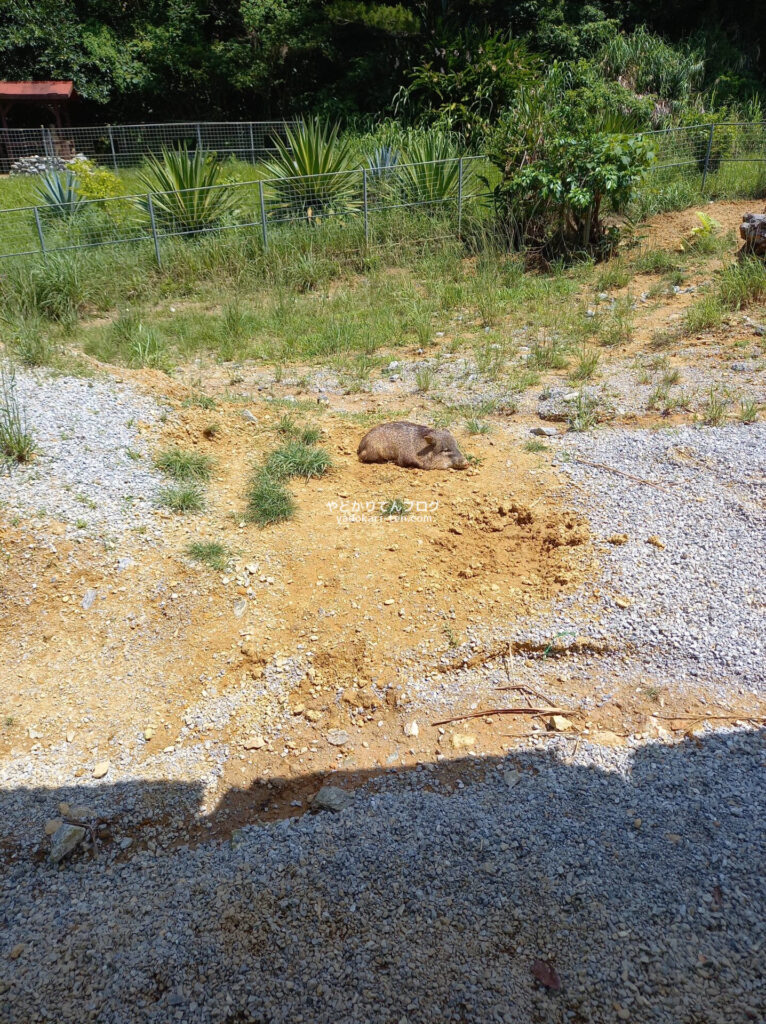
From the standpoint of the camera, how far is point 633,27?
18578 millimetres

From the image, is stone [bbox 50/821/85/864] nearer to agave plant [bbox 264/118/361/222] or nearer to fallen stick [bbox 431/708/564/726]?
fallen stick [bbox 431/708/564/726]

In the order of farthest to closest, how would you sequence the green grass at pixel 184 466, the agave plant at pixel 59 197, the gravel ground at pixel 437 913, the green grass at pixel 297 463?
the agave plant at pixel 59 197
the green grass at pixel 297 463
the green grass at pixel 184 466
the gravel ground at pixel 437 913

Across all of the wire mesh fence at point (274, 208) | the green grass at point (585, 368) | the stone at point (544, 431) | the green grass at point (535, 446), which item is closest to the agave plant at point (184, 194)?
the wire mesh fence at point (274, 208)

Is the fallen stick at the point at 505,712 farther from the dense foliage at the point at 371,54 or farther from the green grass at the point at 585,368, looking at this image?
the dense foliage at the point at 371,54

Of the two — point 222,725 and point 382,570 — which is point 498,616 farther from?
point 222,725

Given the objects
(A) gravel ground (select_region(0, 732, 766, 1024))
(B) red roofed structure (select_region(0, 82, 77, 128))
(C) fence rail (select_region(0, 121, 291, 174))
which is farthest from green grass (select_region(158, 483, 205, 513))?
(B) red roofed structure (select_region(0, 82, 77, 128))

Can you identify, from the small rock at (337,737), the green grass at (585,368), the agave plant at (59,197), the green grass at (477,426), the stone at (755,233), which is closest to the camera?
the small rock at (337,737)

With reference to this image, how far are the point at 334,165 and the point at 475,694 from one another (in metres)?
8.98

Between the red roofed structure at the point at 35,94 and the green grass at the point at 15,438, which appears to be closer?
the green grass at the point at 15,438

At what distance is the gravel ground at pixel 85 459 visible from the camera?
454cm

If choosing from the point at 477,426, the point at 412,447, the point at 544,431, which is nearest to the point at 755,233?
the point at 544,431

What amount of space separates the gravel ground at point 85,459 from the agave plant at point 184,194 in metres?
4.78

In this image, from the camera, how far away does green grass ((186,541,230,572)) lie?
4.29 m

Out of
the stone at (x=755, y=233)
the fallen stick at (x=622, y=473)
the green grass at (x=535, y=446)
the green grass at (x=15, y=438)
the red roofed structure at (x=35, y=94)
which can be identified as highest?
the red roofed structure at (x=35, y=94)
